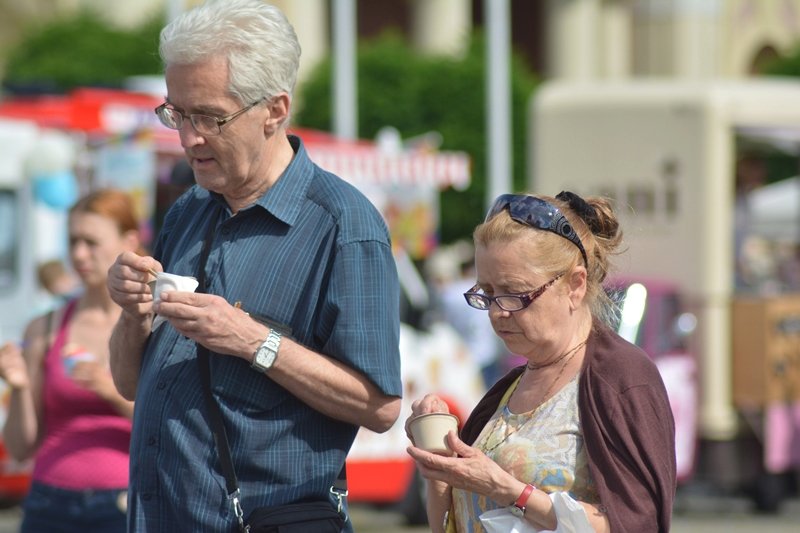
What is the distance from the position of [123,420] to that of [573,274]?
176cm

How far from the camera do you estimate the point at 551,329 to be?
293 centimetres

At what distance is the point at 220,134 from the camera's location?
3.01 meters

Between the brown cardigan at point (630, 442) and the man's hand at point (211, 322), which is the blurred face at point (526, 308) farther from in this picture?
the man's hand at point (211, 322)

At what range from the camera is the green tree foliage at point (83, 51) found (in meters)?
27.8

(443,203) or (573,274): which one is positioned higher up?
(573,274)

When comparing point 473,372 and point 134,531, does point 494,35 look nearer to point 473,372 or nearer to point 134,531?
point 473,372

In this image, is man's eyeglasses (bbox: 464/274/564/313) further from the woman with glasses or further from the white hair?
the white hair

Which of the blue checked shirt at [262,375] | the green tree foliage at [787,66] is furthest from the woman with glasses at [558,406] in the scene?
the green tree foliage at [787,66]

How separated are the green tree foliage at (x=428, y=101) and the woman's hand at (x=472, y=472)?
27.9 m

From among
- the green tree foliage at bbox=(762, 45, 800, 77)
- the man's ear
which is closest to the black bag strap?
the man's ear

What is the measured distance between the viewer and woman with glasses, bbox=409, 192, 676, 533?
→ 2.77 meters

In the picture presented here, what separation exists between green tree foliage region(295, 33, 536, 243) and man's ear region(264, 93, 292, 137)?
1086 inches

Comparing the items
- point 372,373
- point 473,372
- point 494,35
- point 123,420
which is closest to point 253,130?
point 372,373

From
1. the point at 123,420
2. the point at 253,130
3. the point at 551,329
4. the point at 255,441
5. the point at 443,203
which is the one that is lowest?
the point at 443,203
